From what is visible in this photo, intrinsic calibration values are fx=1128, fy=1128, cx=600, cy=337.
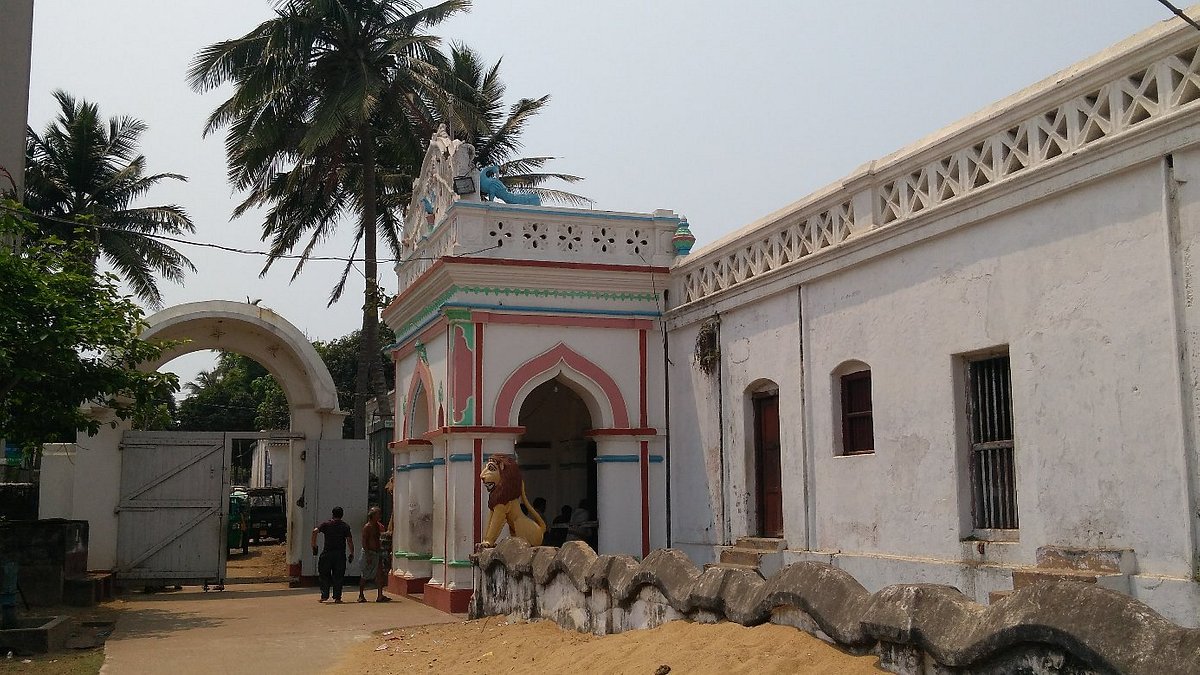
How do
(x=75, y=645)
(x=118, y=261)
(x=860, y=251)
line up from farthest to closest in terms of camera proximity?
(x=118, y=261) < (x=75, y=645) < (x=860, y=251)

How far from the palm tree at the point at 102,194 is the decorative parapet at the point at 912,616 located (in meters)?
22.8

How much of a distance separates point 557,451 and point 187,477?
586 centimetres

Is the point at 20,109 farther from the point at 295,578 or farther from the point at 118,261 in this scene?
the point at 295,578

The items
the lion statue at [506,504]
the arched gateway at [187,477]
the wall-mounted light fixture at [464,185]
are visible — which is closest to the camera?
the lion statue at [506,504]

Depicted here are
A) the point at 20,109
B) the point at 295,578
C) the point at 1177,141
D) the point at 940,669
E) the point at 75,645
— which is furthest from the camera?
the point at 20,109

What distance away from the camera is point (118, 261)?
2795cm

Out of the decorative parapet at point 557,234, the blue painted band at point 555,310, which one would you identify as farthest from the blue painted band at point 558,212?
the blue painted band at point 555,310

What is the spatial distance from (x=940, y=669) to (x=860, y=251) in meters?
5.69

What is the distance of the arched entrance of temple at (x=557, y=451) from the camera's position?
1789 centimetres

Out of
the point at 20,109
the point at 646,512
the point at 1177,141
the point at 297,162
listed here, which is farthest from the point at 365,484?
the point at 1177,141

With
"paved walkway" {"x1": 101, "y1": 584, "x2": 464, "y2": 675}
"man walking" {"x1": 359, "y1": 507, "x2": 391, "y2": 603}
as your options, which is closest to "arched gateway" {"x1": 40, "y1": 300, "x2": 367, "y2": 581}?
"paved walkway" {"x1": 101, "y1": 584, "x2": 464, "y2": 675}

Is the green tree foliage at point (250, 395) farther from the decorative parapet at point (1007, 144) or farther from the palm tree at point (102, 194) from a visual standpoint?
the decorative parapet at point (1007, 144)

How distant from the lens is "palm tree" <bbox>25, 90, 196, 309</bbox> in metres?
27.9

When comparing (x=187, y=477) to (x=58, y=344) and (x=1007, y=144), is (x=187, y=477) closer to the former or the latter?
(x=58, y=344)
